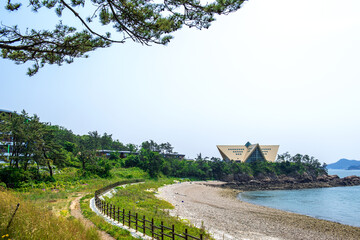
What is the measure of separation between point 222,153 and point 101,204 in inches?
3385

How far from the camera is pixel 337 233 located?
18.3 m

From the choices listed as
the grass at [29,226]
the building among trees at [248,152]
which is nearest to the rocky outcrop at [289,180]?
the building among trees at [248,152]

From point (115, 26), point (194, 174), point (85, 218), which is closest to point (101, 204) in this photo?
point (85, 218)

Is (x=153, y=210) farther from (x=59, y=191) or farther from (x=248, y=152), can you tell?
(x=248, y=152)

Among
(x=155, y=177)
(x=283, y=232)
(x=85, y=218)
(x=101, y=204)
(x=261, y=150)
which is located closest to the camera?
(x=85, y=218)

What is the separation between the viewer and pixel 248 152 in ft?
301

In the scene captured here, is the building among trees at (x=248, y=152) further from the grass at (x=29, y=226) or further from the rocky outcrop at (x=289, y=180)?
the grass at (x=29, y=226)

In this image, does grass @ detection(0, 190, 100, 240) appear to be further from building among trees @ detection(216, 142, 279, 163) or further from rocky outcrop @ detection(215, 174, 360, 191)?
building among trees @ detection(216, 142, 279, 163)

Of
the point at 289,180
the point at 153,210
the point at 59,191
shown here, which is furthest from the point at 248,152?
the point at 59,191

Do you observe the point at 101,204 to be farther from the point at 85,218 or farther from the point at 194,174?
the point at 194,174

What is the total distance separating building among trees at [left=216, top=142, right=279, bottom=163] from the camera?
90.4 meters

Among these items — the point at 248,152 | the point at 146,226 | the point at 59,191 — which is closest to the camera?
the point at 146,226

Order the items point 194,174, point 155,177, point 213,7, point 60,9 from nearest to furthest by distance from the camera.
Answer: point 213,7 < point 60,9 < point 155,177 < point 194,174

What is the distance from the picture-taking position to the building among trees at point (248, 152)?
90.4 m
